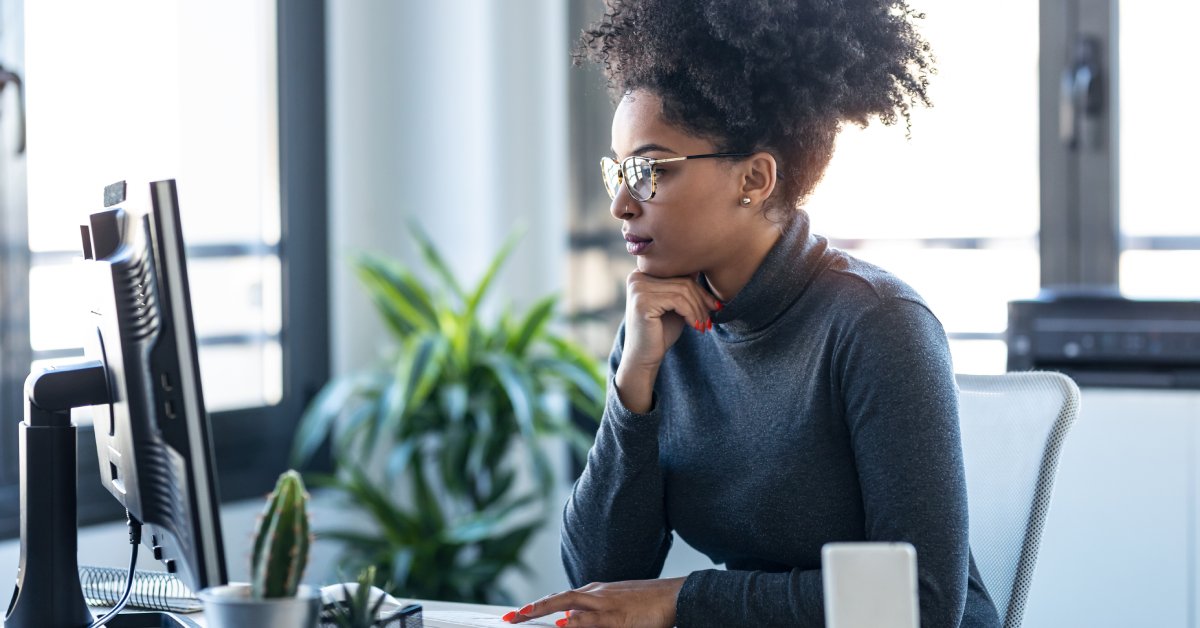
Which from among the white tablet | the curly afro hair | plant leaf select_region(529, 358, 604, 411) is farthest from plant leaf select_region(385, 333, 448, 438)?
the white tablet

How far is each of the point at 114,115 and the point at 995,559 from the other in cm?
230

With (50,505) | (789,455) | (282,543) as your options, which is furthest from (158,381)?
(789,455)

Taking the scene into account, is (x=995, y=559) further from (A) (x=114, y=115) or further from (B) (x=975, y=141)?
(A) (x=114, y=115)

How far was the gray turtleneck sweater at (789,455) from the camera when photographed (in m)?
1.35

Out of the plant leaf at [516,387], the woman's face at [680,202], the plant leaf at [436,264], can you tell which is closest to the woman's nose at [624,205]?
the woman's face at [680,202]

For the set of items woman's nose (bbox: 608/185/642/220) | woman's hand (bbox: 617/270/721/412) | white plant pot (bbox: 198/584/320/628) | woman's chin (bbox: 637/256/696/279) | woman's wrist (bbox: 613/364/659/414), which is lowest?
white plant pot (bbox: 198/584/320/628)

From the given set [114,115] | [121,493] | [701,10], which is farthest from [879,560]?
[114,115]

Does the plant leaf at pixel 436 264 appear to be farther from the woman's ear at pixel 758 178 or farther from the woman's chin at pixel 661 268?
the woman's ear at pixel 758 178

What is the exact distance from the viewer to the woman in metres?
1.38

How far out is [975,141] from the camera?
10.7 feet

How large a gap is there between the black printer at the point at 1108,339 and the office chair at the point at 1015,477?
123cm

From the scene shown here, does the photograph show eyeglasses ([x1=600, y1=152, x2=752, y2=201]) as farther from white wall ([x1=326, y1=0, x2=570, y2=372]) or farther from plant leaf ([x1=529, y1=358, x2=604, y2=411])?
white wall ([x1=326, y1=0, x2=570, y2=372])

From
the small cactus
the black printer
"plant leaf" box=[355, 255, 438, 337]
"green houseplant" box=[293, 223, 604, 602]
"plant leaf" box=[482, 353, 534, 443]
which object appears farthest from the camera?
"plant leaf" box=[355, 255, 438, 337]

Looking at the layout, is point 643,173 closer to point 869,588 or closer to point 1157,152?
point 869,588
